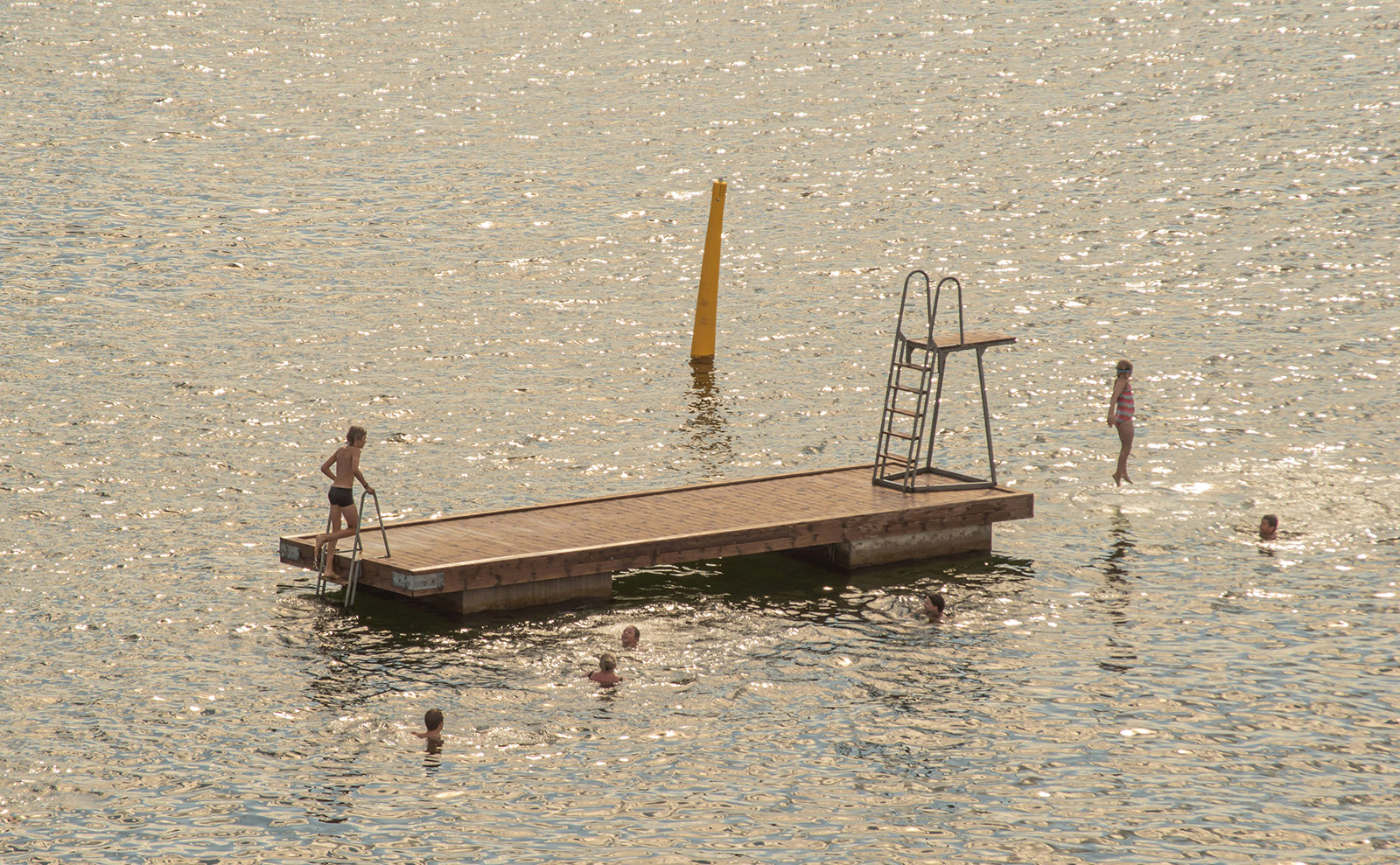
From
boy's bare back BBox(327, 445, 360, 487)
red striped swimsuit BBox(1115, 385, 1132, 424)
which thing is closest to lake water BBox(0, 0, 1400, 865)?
red striped swimsuit BBox(1115, 385, 1132, 424)

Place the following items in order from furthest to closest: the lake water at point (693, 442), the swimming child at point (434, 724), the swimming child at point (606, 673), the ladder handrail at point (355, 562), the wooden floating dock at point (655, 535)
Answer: the wooden floating dock at point (655, 535), the ladder handrail at point (355, 562), the swimming child at point (606, 673), the swimming child at point (434, 724), the lake water at point (693, 442)

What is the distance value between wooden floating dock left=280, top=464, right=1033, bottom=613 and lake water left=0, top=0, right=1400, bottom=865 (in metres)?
0.62

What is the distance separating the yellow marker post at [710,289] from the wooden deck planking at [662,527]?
1204cm

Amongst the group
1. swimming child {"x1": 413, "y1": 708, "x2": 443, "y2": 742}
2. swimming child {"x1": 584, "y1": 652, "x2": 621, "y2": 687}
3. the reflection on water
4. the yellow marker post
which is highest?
the yellow marker post

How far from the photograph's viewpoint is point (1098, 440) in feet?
113

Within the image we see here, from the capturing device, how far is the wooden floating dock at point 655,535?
23203mm

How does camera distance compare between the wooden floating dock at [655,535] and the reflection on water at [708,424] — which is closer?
the wooden floating dock at [655,535]

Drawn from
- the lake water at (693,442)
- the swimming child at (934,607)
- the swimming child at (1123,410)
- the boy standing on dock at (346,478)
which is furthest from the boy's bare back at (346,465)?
the swimming child at (1123,410)

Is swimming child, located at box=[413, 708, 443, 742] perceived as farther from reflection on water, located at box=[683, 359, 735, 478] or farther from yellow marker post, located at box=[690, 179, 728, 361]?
yellow marker post, located at box=[690, 179, 728, 361]

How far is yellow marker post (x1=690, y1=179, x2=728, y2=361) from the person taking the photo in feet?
131

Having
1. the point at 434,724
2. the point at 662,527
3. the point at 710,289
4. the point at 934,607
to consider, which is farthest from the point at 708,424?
the point at 434,724

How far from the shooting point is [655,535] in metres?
24.6

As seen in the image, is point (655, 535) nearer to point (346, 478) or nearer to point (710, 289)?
point (346, 478)

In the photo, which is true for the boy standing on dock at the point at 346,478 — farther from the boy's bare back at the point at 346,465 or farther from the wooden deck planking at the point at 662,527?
the wooden deck planking at the point at 662,527
